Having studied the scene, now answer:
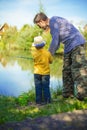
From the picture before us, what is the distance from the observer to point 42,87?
25.6ft

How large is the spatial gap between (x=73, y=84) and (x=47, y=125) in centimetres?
267

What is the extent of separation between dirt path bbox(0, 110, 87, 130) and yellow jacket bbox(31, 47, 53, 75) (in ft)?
6.47

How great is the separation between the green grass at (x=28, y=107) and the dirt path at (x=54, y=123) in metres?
0.29

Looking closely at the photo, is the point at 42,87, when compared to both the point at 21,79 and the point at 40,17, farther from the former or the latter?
the point at 21,79

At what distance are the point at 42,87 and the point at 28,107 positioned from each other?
0.64 m

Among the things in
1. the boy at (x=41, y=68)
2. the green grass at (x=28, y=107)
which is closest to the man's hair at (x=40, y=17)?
the boy at (x=41, y=68)

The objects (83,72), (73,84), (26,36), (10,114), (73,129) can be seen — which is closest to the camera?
(73,129)

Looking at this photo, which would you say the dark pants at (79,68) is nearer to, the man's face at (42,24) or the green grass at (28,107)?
the green grass at (28,107)

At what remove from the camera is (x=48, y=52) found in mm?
7586

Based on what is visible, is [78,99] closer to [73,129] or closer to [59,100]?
[59,100]

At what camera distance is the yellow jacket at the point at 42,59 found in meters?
7.55

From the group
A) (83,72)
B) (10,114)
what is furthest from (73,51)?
(10,114)

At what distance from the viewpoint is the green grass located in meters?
6.29

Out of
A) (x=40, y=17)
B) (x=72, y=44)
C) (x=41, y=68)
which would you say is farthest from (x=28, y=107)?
(x=40, y=17)
